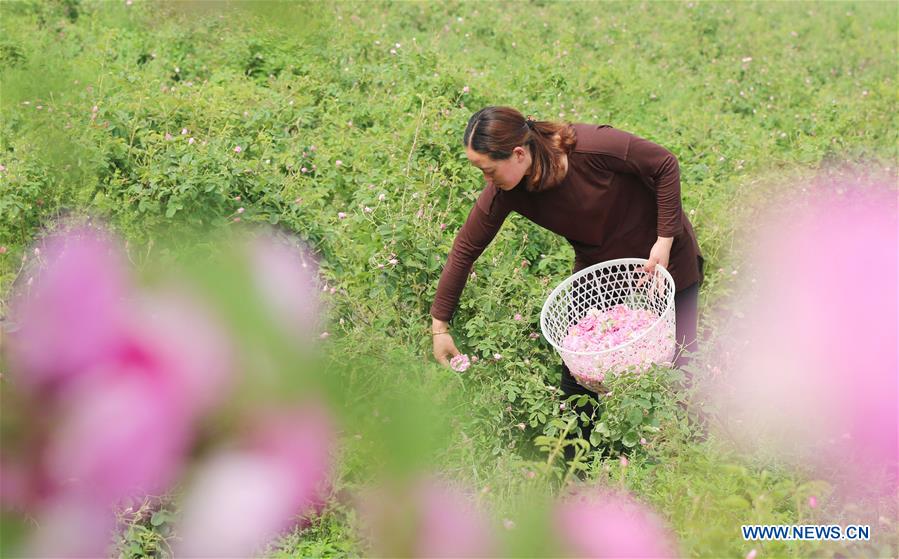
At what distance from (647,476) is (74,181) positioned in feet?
6.14

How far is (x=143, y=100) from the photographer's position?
391 centimetres

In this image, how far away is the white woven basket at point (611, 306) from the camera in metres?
2.53

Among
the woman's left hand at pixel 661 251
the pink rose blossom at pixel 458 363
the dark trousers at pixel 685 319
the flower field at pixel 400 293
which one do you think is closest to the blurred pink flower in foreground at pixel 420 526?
the flower field at pixel 400 293

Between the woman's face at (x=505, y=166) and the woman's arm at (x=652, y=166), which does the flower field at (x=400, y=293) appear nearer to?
the woman's arm at (x=652, y=166)

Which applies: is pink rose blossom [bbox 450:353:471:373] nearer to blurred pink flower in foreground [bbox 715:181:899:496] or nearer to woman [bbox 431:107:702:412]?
woman [bbox 431:107:702:412]

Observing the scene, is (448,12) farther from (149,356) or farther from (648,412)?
(149,356)

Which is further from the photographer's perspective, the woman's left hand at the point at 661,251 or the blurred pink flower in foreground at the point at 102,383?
the woman's left hand at the point at 661,251

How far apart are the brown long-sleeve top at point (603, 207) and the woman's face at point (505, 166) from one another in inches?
5.2

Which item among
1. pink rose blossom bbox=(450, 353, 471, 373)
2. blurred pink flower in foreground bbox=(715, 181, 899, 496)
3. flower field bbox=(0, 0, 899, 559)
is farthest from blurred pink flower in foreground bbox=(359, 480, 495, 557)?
pink rose blossom bbox=(450, 353, 471, 373)

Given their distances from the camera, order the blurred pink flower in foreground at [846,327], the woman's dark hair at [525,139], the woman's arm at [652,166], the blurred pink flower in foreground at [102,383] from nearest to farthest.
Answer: the blurred pink flower in foreground at [102,383] → the blurred pink flower in foreground at [846,327] → the woman's dark hair at [525,139] → the woman's arm at [652,166]

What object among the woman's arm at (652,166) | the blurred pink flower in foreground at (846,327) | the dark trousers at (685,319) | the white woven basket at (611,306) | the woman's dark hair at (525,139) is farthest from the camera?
the dark trousers at (685,319)

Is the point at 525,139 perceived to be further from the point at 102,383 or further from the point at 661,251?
the point at 102,383

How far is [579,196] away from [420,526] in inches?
85.6

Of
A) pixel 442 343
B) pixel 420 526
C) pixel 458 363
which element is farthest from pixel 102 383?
pixel 442 343
